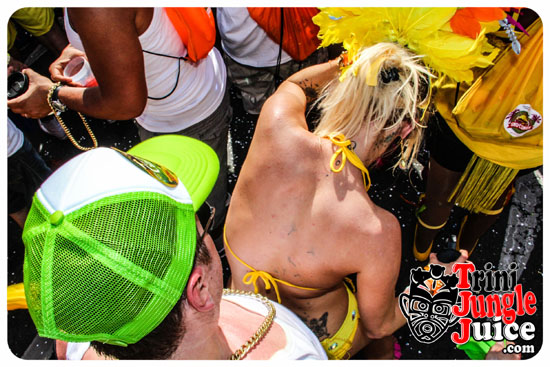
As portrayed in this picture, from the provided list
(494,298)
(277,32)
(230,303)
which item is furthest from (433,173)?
(230,303)

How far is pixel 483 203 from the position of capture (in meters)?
2.18

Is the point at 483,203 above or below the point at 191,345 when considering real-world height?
below

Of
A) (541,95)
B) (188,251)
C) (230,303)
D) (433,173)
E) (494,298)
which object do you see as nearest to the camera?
(188,251)

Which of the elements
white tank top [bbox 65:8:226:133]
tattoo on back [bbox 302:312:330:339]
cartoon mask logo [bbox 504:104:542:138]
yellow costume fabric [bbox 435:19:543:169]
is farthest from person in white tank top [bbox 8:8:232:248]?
cartoon mask logo [bbox 504:104:542:138]

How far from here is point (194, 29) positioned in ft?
6.16

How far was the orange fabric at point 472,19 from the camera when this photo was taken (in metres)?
1.52

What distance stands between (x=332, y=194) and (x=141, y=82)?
81cm

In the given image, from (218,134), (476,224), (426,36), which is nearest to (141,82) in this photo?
(218,134)

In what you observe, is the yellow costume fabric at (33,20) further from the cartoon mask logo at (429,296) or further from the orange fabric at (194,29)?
the cartoon mask logo at (429,296)

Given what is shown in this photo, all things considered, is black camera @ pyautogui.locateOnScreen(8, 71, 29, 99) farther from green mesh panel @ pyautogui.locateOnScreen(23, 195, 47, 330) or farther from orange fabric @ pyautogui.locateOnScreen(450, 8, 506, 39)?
orange fabric @ pyautogui.locateOnScreen(450, 8, 506, 39)

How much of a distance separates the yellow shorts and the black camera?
1779mm

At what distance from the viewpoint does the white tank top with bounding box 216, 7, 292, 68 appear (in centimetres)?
229

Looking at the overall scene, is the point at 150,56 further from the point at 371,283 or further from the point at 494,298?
the point at 494,298

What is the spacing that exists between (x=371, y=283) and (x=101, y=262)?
38.7 inches
